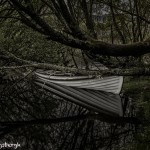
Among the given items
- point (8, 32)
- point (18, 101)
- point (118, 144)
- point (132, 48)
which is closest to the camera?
point (132, 48)

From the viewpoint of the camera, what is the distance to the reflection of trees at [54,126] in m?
7.53

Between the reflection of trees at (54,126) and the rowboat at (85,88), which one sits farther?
the rowboat at (85,88)

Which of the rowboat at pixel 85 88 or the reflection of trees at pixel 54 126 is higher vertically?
the rowboat at pixel 85 88

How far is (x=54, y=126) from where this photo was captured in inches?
340

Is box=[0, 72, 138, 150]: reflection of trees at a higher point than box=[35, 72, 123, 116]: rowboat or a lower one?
lower

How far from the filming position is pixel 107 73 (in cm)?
842

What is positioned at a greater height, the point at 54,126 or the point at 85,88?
the point at 85,88

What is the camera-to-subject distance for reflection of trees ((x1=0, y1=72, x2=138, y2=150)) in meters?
7.53

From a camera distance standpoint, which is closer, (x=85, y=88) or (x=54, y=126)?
(x=54, y=126)

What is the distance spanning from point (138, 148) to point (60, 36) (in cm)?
338

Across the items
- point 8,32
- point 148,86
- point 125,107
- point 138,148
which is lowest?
point 138,148

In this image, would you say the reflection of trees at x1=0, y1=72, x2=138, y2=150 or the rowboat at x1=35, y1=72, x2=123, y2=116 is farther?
the rowboat at x1=35, y1=72, x2=123, y2=116

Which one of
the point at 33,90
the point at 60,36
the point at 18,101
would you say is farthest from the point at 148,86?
the point at 60,36

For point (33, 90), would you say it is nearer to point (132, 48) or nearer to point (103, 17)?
point (103, 17)
